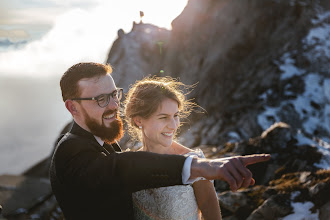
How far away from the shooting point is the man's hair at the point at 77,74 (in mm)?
2924

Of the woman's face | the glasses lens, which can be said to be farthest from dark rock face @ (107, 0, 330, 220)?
the glasses lens

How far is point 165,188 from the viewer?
3.64 metres

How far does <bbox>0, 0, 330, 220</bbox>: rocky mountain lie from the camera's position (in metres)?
6.27

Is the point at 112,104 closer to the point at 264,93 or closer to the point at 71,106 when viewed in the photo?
the point at 71,106

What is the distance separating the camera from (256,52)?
80.2 feet

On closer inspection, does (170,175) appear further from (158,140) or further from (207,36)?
(207,36)

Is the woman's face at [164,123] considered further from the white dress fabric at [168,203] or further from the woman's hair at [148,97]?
the white dress fabric at [168,203]

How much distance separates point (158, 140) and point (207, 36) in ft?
101

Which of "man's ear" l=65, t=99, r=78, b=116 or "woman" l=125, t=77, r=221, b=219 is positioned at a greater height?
"man's ear" l=65, t=99, r=78, b=116

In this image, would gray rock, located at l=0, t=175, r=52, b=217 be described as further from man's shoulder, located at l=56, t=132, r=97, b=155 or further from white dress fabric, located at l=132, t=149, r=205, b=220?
man's shoulder, located at l=56, t=132, r=97, b=155

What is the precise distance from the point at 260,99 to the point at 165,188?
17.2m

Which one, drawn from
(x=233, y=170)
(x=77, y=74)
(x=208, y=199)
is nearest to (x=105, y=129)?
(x=77, y=74)

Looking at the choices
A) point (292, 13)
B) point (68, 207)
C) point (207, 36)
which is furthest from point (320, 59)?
point (68, 207)

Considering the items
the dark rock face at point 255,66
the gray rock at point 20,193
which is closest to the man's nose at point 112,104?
the dark rock face at point 255,66
